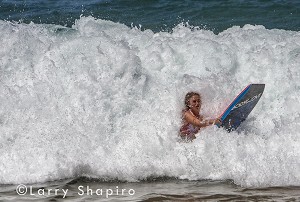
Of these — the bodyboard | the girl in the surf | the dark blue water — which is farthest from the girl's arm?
the dark blue water

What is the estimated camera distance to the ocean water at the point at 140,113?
6344mm

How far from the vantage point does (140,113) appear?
Result: 7.66 m

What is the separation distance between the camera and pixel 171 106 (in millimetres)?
7504

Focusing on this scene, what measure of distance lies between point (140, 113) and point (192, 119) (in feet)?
2.81

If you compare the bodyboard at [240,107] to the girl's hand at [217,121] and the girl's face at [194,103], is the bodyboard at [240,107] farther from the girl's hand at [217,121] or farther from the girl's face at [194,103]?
the girl's face at [194,103]

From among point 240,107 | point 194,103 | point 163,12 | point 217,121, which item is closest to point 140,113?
point 194,103

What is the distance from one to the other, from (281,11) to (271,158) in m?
6.62

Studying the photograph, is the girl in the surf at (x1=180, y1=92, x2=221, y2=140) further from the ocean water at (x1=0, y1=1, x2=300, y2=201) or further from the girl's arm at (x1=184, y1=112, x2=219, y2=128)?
the ocean water at (x1=0, y1=1, x2=300, y2=201)

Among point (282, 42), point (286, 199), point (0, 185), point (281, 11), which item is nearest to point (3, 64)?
point (0, 185)

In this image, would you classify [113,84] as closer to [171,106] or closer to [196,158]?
[171,106]

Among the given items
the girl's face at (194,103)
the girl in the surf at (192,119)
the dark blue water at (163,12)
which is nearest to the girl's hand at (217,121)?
the girl in the surf at (192,119)

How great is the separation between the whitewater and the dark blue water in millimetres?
1974

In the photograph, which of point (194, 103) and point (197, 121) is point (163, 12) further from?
point (197, 121)

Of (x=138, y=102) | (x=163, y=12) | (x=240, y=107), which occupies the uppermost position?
(x=163, y=12)
